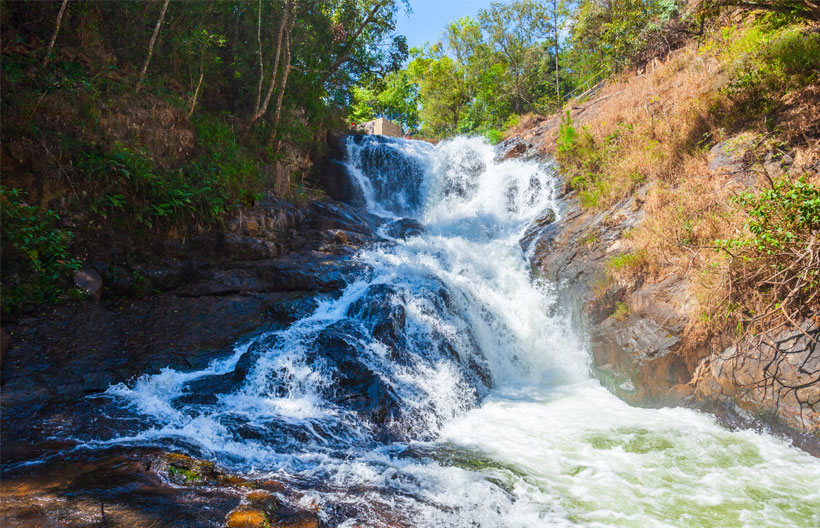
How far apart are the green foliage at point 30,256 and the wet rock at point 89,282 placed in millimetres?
131

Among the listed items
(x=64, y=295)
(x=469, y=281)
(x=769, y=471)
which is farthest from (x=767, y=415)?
(x=64, y=295)

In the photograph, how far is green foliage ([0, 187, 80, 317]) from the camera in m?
6.09

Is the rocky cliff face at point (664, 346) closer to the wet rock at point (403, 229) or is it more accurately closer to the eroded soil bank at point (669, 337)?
the eroded soil bank at point (669, 337)

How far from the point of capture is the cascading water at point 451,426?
4035 mm

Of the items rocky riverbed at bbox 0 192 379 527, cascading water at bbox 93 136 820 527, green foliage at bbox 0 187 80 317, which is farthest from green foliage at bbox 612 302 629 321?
green foliage at bbox 0 187 80 317

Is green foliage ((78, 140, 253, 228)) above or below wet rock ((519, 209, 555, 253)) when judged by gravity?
above

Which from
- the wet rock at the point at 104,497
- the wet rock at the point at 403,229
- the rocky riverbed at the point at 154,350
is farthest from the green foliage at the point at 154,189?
the wet rock at the point at 104,497

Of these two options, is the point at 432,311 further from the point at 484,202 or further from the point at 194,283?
the point at 484,202

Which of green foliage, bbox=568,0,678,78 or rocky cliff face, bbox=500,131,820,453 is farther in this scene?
green foliage, bbox=568,0,678,78

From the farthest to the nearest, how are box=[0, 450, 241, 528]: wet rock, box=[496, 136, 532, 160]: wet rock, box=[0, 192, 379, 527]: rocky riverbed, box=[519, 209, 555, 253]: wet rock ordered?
1. box=[496, 136, 532, 160]: wet rock
2. box=[519, 209, 555, 253]: wet rock
3. box=[0, 192, 379, 527]: rocky riverbed
4. box=[0, 450, 241, 528]: wet rock

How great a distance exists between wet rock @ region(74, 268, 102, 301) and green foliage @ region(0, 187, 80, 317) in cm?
13

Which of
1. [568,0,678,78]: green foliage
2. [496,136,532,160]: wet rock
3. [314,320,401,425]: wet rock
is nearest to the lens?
[314,320,401,425]: wet rock

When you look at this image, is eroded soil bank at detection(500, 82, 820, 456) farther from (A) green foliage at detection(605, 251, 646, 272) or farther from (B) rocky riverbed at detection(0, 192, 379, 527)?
(B) rocky riverbed at detection(0, 192, 379, 527)

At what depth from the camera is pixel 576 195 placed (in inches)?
444
